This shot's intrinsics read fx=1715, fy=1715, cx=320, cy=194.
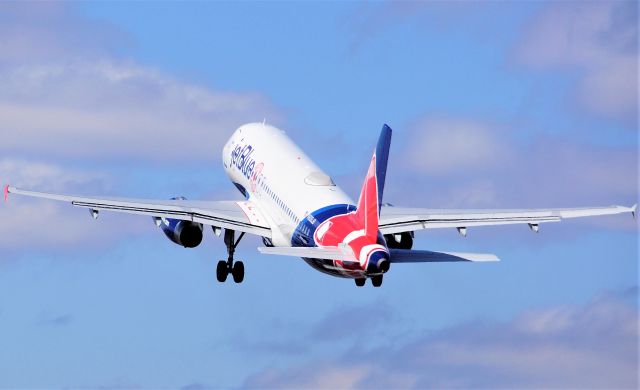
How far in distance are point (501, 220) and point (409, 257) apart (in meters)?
8.42

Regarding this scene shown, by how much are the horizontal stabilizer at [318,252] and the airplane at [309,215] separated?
0.14 ft

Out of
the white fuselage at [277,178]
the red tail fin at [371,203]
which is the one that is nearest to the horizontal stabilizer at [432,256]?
the red tail fin at [371,203]

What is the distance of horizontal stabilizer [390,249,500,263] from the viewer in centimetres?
6962

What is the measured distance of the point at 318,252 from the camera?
2744 inches

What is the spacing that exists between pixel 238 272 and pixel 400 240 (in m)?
8.09

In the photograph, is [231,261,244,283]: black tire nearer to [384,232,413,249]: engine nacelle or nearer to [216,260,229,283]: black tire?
[216,260,229,283]: black tire

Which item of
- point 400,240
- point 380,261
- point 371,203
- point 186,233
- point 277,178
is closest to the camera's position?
point 380,261

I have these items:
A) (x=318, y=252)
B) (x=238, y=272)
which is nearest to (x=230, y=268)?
(x=238, y=272)

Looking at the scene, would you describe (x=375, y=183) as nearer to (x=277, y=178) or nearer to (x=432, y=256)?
(x=432, y=256)

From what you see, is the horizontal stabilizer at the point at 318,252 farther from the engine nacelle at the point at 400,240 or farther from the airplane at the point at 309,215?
the engine nacelle at the point at 400,240

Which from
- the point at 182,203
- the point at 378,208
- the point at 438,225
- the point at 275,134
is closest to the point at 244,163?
the point at 275,134

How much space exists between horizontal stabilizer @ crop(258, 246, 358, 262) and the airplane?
0.14ft

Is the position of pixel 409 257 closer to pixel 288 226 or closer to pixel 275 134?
pixel 288 226

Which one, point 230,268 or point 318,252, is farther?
point 230,268
